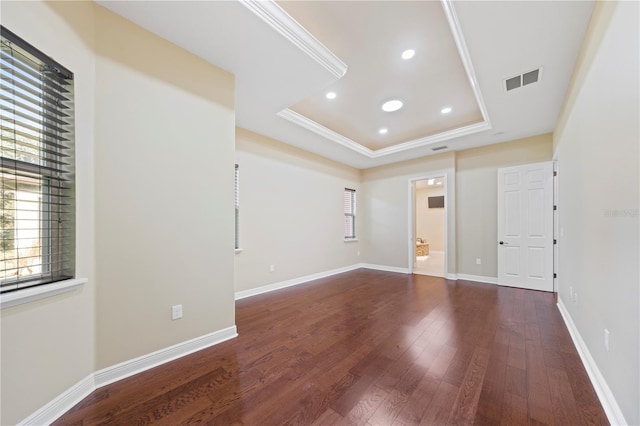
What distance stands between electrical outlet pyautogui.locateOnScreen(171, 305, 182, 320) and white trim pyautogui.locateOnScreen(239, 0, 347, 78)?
8.28 feet

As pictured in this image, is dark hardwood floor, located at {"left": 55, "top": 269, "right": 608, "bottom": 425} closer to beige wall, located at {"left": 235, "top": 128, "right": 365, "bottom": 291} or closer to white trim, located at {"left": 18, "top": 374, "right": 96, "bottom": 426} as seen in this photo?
white trim, located at {"left": 18, "top": 374, "right": 96, "bottom": 426}

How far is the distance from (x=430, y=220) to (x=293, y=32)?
32.3 ft

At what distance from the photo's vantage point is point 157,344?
2.00m

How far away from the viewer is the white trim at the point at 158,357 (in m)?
1.75

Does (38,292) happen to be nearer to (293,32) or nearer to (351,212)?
(293,32)

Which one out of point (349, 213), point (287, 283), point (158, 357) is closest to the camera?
point (158, 357)

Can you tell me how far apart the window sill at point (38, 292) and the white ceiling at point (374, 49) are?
2.02 metres

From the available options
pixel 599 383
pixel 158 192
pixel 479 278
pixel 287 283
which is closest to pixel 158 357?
pixel 158 192

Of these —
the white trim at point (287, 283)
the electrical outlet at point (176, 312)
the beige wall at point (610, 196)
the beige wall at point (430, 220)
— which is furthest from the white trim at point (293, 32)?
the beige wall at point (430, 220)

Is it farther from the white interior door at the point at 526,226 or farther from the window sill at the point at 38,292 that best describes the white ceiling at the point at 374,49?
the window sill at the point at 38,292

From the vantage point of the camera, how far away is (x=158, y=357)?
1992 millimetres

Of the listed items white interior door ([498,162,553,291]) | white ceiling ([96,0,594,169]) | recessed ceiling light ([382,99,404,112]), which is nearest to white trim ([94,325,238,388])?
white ceiling ([96,0,594,169])

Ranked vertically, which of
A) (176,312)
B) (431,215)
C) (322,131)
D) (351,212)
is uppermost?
(322,131)

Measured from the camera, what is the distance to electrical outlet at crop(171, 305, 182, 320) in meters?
2.08
